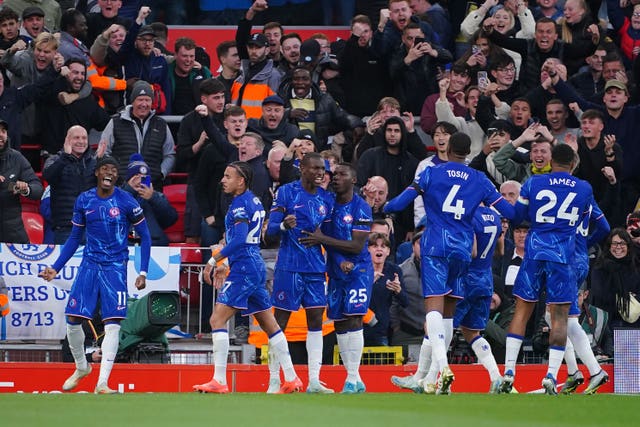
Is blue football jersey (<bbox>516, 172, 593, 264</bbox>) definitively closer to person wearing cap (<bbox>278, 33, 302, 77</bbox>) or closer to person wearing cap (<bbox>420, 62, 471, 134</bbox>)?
person wearing cap (<bbox>420, 62, 471, 134</bbox>)

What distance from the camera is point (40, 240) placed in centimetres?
1902

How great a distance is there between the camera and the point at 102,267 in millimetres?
15164

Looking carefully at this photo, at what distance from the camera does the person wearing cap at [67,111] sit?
63.0 ft

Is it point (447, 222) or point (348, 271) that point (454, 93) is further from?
point (447, 222)

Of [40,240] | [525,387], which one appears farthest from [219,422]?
[40,240]

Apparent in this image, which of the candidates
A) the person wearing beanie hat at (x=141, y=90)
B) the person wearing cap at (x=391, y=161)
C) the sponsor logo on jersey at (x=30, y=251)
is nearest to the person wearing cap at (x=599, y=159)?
the person wearing cap at (x=391, y=161)

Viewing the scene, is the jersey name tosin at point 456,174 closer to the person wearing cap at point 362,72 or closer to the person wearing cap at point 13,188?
the person wearing cap at point 13,188

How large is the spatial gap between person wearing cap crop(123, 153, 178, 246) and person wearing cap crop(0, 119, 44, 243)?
1222 mm

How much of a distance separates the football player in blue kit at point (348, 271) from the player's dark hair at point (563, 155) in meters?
2.09

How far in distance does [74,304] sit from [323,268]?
267cm

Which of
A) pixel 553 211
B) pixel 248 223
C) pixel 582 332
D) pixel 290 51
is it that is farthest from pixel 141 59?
pixel 582 332

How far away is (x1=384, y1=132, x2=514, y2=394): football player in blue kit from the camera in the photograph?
13867 mm

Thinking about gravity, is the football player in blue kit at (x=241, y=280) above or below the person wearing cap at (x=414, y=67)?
below

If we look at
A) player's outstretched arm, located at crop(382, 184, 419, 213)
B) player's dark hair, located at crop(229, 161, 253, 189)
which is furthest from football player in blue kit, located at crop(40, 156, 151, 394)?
player's outstretched arm, located at crop(382, 184, 419, 213)
